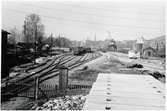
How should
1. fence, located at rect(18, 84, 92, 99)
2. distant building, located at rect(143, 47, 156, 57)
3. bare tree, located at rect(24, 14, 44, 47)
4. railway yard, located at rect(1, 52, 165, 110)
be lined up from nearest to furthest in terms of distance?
bare tree, located at rect(24, 14, 44, 47), railway yard, located at rect(1, 52, 165, 110), fence, located at rect(18, 84, 92, 99), distant building, located at rect(143, 47, 156, 57)

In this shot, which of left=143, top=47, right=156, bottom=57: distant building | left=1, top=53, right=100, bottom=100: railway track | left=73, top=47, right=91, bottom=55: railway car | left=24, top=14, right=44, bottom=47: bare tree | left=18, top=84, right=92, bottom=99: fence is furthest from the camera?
left=143, top=47, right=156, bottom=57: distant building

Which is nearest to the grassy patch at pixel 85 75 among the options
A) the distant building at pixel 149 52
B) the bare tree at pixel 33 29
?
the distant building at pixel 149 52

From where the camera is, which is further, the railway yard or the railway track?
the railway track

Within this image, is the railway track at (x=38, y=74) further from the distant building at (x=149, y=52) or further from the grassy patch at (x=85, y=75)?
the distant building at (x=149, y=52)

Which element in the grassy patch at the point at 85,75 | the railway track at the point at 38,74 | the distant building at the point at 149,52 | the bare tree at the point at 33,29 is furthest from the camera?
the grassy patch at the point at 85,75

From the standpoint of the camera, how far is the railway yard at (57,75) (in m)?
7.44

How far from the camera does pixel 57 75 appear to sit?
31.2 ft

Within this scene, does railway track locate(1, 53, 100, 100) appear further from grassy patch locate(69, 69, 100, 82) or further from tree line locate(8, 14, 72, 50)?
tree line locate(8, 14, 72, 50)

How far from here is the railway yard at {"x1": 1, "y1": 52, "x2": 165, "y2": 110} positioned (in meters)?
7.44

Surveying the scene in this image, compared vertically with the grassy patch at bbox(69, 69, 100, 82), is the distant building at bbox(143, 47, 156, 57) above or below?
above

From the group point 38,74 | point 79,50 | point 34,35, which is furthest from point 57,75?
point 34,35

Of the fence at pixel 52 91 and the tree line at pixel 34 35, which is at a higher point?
the tree line at pixel 34 35

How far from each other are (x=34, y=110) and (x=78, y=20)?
4074 millimetres

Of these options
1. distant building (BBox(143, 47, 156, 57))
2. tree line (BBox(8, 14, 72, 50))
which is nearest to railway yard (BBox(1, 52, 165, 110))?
distant building (BBox(143, 47, 156, 57))
